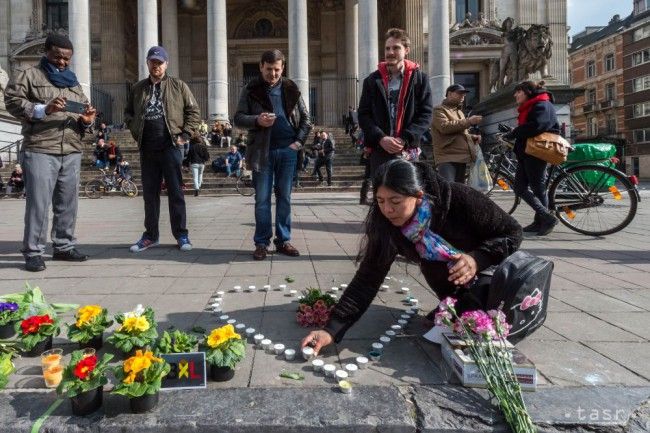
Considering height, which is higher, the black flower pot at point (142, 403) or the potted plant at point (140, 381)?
the potted plant at point (140, 381)

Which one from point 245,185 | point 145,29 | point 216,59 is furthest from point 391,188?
point 145,29

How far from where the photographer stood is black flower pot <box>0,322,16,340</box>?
8.82 ft

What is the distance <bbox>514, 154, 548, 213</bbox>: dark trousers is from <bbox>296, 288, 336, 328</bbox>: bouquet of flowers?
13.6 feet

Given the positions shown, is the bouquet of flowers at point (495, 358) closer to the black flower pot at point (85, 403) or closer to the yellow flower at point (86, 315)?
the black flower pot at point (85, 403)

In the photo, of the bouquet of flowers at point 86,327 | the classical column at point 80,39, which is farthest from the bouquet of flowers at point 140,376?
the classical column at point 80,39

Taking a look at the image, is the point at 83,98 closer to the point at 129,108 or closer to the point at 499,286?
the point at 129,108

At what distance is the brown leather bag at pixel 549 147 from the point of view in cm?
594

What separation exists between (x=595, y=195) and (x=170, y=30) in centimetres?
2626

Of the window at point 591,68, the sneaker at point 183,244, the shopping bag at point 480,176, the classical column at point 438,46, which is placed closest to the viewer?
the sneaker at point 183,244

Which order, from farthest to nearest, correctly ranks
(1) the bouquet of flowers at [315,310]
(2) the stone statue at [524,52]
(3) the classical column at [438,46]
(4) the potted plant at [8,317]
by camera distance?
(3) the classical column at [438,46]
(2) the stone statue at [524,52]
(1) the bouquet of flowers at [315,310]
(4) the potted plant at [8,317]

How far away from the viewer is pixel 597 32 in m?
58.9

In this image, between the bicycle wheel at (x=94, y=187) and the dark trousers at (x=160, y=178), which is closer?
the dark trousers at (x=160, y=178)

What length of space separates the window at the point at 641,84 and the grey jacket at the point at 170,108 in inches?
2137

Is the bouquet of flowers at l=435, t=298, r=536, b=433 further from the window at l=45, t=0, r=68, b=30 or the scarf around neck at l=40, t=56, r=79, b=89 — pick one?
the window at l=45, t=0, r=68, b=30
